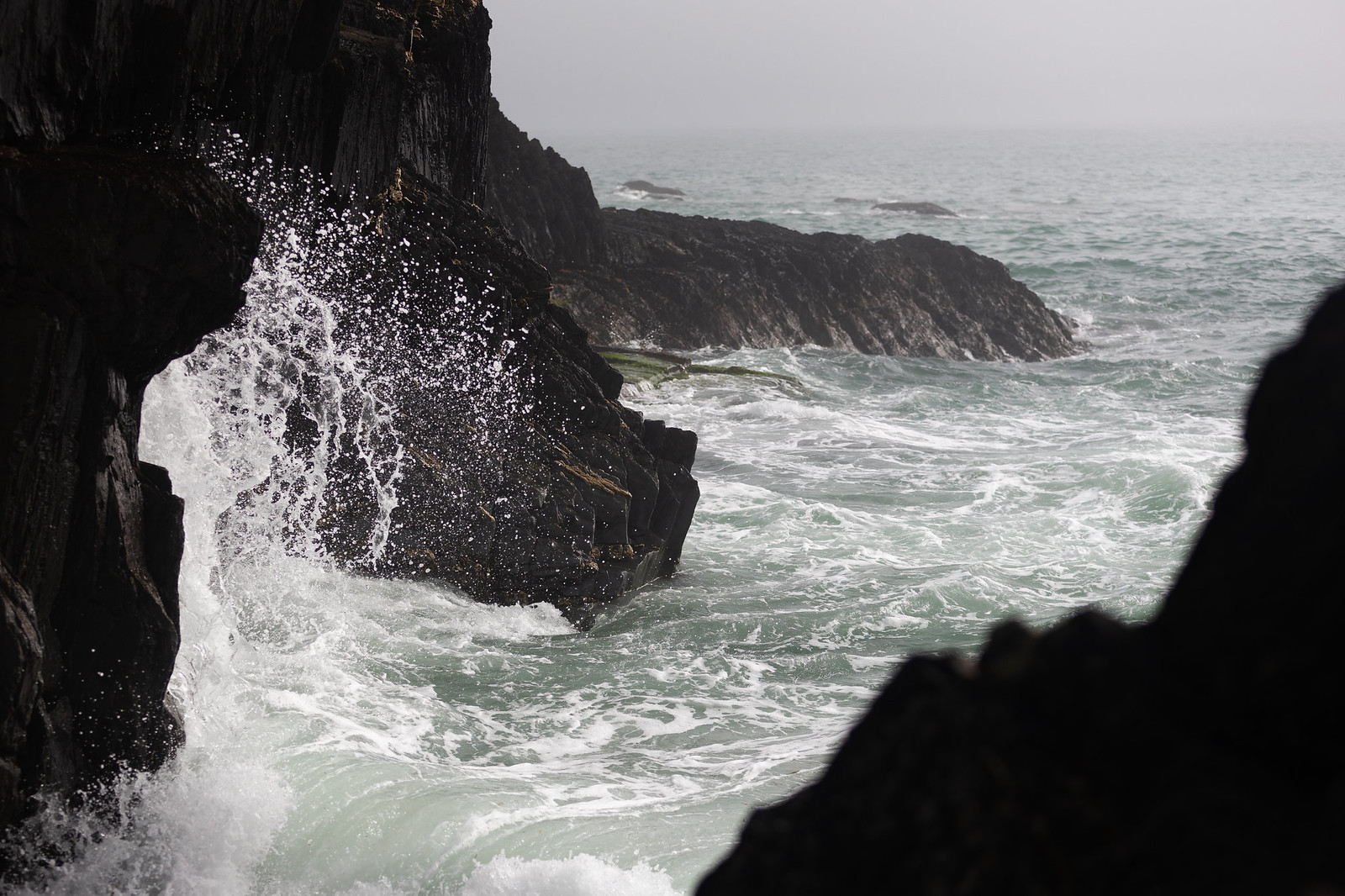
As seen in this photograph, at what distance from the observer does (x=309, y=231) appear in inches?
408

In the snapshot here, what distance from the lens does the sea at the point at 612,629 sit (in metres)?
6.38

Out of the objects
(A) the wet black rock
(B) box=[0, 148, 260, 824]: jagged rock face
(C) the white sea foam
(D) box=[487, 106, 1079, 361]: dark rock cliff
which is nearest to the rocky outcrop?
(B) box=[0, 148, 260, 824]: jagged rock face

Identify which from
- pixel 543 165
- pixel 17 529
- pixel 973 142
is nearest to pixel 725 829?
pixel 17 529

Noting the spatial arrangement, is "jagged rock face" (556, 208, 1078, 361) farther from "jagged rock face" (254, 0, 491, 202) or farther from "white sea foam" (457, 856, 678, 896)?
"white sea foam" (457, 856, 678, 896)

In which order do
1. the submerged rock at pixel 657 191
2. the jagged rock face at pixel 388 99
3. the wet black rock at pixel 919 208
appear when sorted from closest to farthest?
the jagged rock face at pixel 388 99
the wet black rock at pixel 919 208
the submerged rock at pixel 657 191

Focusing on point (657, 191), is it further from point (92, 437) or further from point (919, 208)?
point (92, 437)

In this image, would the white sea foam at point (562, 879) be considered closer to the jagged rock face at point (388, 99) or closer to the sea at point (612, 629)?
the sea at point (612, 629)

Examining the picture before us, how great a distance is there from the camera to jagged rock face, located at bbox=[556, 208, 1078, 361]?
25234 mm

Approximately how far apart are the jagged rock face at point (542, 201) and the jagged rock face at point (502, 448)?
12.1 meters

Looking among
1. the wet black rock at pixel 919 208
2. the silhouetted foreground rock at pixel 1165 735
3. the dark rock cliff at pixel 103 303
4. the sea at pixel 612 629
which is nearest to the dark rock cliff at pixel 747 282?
the sea at pixel 612 629

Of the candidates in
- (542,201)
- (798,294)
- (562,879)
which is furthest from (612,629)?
(798,294)

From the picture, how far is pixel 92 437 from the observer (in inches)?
229

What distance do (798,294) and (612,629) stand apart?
1787 centimetres

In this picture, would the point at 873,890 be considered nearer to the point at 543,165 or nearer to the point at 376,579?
the point at 376,579
